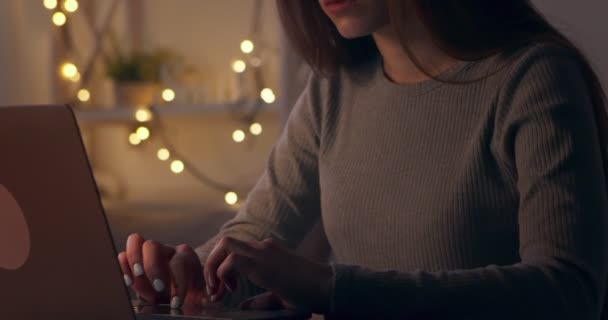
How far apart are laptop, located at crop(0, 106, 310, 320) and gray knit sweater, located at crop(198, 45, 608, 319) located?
221mm

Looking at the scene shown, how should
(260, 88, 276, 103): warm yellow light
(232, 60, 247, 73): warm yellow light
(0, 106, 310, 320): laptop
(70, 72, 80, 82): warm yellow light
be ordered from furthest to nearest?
1. (70, 72, 80, 82): warm yellow light
2. (232, 60, 247, 73): warm yellow light
3. (260, 88, 276, 103): warm yellow light
4. (0, 106, 310, 320): laptop

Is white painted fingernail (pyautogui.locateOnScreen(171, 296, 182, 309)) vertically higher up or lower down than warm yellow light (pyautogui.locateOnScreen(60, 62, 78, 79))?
higher up

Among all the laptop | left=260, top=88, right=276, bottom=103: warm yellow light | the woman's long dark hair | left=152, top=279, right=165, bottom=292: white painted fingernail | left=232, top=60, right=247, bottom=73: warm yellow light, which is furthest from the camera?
A: left=232, top=60, right=247, bottom=73: warm yellow light

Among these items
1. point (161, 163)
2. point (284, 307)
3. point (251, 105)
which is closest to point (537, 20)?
point (284, 307)

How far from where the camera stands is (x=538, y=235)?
3.41ft

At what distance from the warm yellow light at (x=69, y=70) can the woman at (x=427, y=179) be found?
6.91ft

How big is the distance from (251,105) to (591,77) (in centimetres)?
218

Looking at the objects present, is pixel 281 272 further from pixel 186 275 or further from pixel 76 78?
pixel 76 78

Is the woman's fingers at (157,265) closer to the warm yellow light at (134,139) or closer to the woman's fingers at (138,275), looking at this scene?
the woman's fingers at (138,275)

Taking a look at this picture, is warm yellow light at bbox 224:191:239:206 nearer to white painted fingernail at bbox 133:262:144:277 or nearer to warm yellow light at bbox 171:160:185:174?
warm yellow light at bbox 171:160:185:174

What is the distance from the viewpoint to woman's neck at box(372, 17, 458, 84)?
131 cm

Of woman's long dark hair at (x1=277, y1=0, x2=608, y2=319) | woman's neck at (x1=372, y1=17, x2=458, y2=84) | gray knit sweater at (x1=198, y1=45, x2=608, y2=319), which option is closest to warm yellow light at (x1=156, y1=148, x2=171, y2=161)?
gray knit sweater at (x1=198, y1=45, x2=608, y2=319)

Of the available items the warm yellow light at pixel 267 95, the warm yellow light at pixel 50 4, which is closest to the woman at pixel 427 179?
the warm yellow light at pixel 267 95

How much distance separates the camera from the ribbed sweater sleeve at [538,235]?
94cm
